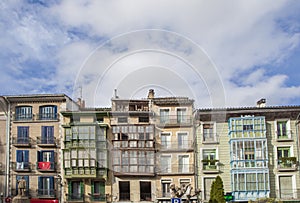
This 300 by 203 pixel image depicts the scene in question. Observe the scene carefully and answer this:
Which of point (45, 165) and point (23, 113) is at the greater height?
point (23, 113)

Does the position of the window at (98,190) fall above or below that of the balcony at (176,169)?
below

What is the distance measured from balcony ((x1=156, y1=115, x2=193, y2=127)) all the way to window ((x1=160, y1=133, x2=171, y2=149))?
833 millimetres

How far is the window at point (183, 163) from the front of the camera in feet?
118

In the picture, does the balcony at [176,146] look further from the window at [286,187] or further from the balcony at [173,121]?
the window at [286,187]

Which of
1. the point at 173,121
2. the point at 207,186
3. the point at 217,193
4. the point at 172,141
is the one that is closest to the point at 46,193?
the point at 172,141

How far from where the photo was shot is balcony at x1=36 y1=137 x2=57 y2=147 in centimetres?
3674

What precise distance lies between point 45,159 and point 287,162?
1953 centimetres

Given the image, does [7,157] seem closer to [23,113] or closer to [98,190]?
[23,113]

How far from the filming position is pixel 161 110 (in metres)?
37.2

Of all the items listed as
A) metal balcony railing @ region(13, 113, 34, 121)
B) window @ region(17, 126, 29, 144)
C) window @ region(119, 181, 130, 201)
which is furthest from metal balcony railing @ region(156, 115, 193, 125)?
window @ region(17, 126, 29, 144)

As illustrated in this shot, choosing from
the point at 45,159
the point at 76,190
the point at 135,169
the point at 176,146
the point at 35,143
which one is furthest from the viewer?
the point at 35,143

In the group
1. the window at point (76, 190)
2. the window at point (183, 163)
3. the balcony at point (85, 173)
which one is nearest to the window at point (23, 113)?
the balcony at point (85, 173)

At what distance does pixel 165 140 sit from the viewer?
1448 inches

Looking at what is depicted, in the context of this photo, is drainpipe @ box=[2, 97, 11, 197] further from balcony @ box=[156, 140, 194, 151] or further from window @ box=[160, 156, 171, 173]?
window @ box=[160, 156, 171, 173]
